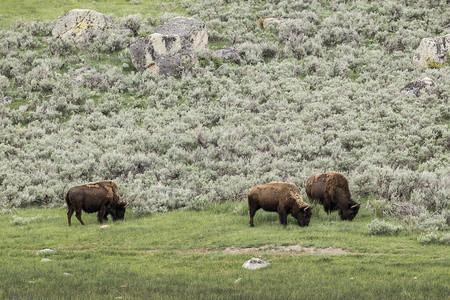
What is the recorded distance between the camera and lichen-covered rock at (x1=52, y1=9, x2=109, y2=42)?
3644cm

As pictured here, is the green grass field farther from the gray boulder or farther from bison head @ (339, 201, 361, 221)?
the gray boulder

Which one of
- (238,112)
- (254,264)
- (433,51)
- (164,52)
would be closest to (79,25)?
(164,52)

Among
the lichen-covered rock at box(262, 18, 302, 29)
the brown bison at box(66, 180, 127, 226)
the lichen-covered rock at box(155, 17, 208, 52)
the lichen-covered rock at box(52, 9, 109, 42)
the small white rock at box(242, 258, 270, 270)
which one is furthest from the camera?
the lichen-covered rock at box(262, 18, 302, 29)

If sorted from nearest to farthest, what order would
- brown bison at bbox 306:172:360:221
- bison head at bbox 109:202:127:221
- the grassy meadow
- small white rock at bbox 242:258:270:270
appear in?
the grassy meadow
small white rock at bbox 242:258:270:270
brown bison at bbox 306:172:360:221
bison head at bbox 109:202:127:221

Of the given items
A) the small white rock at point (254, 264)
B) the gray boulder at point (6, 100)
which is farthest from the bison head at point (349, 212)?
the gray boulder at point (6, 100)

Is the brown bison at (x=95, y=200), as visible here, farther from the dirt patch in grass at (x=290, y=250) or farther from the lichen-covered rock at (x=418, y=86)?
the lichen-covered rock at (x=418, y=86)

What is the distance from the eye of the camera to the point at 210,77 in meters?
31.7

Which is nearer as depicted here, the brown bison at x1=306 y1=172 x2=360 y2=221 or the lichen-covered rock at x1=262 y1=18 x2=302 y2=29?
the brown bison at x1=306 y1=172 x2=360 y2=221

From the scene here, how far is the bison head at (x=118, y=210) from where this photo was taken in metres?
17.0

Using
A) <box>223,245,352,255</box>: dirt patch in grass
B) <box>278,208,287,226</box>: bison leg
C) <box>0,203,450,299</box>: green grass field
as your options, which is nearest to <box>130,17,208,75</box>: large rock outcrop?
<box>0,203,450,299</box>: green grass field

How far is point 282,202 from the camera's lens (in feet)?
49.3

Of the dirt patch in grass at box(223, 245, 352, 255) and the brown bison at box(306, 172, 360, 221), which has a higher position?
the brown bison at box(306, 172, 360, 221)

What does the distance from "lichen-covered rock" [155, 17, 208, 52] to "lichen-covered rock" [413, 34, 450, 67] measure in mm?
14262

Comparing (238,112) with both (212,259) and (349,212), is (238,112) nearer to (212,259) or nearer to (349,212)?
(349,212)
